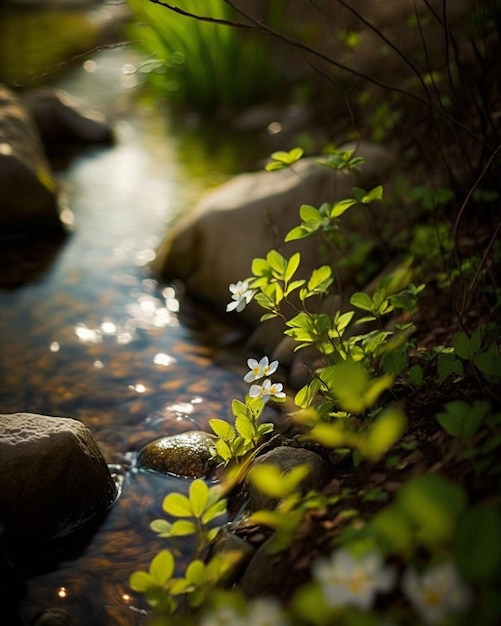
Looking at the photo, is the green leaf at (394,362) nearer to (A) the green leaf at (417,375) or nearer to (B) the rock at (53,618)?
(A) the green leaf at (417,375)

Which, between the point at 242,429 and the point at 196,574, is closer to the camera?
the point at 196,574

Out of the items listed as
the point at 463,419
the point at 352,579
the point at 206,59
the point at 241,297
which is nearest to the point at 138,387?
the point at 241,297

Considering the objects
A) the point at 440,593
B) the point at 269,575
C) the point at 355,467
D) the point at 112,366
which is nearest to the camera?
the point at 440,593

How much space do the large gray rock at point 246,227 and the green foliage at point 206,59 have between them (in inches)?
102

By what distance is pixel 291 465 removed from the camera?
183 centimetres

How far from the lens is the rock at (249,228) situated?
3.20m

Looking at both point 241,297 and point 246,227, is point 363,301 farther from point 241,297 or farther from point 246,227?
point 246,227

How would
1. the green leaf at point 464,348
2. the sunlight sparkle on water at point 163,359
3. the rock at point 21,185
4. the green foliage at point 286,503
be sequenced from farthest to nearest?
the rock at point 21,185
the sunlight sparkle on water at point 163,359
the green leaf at point 464,348
the green foliage at point 286,503

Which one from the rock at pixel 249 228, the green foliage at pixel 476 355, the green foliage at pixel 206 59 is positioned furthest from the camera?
the green foliage at pixel 206 59

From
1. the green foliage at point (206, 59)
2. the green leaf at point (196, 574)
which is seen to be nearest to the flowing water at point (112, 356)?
the green leaf at point (196, 574)

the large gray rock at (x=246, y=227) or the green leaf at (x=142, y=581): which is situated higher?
the green leaf at (x=142, y=581)

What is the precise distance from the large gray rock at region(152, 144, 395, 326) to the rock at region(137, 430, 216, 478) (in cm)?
95

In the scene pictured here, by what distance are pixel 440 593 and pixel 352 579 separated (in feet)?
0.37

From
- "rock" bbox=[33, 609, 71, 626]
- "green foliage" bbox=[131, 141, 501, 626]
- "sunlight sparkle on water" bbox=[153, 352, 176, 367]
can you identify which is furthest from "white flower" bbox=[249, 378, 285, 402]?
"sunlight sparkle on water" bbox=[153, 352, 176, 367]
